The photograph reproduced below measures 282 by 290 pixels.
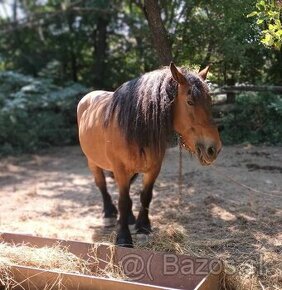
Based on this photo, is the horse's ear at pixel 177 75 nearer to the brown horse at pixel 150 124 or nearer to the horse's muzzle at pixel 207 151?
the brown horse at pixel 150 124

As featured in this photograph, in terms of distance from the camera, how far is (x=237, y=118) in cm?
771

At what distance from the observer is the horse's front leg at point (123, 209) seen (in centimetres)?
412

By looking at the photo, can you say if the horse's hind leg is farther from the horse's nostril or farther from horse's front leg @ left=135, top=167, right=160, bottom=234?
the horse's nostril

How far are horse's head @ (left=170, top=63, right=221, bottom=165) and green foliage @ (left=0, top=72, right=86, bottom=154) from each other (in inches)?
245

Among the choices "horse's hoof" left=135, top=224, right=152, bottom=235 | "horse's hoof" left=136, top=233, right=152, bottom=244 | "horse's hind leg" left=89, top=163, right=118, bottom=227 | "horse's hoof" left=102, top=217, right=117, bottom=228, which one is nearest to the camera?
"horse's hoof" left=136, top=233, right=152, bottom=244

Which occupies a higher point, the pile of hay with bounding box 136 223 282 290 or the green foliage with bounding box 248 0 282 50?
→ the green foliage with bounding box 248 0 282 50

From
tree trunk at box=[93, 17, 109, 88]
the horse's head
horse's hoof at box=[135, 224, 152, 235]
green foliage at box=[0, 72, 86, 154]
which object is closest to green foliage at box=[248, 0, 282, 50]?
the horse's head

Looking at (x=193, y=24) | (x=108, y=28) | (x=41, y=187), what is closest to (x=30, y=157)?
(x=41, y=187)

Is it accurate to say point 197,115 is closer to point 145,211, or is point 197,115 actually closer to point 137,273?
point 137,273

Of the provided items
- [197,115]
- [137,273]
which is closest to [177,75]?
[197,115]

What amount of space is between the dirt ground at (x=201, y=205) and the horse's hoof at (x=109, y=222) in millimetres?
102

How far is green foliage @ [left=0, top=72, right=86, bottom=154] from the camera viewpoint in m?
9.46

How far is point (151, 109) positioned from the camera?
3756 mm

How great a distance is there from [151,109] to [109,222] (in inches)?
69.3
